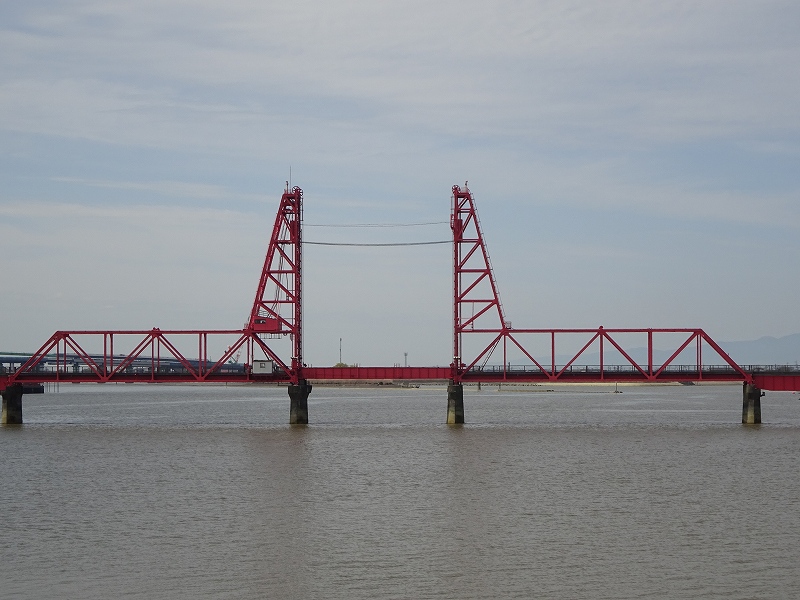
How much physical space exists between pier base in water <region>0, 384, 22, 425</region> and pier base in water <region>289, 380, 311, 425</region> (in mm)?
22004

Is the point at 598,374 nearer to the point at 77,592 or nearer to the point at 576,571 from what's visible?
the point at 576,571

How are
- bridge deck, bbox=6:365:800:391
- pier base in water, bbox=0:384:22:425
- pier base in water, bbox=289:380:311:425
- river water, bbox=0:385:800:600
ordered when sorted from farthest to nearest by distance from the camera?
pier base in water, bbox=0:384:22:425
pier base in water, bbox=289:380:311:425
bridge deck, bbox=6:365:800:391
river water, bbox=0:385:800:600

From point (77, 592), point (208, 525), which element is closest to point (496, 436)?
point (208, 525)

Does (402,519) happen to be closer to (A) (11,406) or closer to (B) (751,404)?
(B) (751,404)

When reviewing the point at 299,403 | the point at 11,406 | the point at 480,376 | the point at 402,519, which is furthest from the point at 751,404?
the point at 11,406

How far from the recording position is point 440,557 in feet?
91.6

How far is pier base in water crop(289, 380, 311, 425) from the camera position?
78.4 meters

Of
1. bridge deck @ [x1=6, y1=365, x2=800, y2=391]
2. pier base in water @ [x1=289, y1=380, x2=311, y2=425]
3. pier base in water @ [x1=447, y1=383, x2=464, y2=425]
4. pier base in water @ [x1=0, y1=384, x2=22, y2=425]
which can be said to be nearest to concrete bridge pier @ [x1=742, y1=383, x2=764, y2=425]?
bridge deck @ [x1=6, y1=365, x2=800, y2=391]

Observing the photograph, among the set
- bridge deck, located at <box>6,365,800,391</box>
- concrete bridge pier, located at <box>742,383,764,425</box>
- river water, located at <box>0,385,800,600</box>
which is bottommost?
river water, located at <box>0,385,800,600</box>

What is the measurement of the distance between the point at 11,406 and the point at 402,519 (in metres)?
56.4

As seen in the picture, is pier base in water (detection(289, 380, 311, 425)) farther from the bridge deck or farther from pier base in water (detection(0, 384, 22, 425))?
pier base in water (detection(0, 384, 22, 425))

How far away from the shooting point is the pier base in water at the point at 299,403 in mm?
78438

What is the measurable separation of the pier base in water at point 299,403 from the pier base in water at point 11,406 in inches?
866

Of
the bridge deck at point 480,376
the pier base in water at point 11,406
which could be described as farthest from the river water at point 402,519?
the pier base in water at point 11,406
